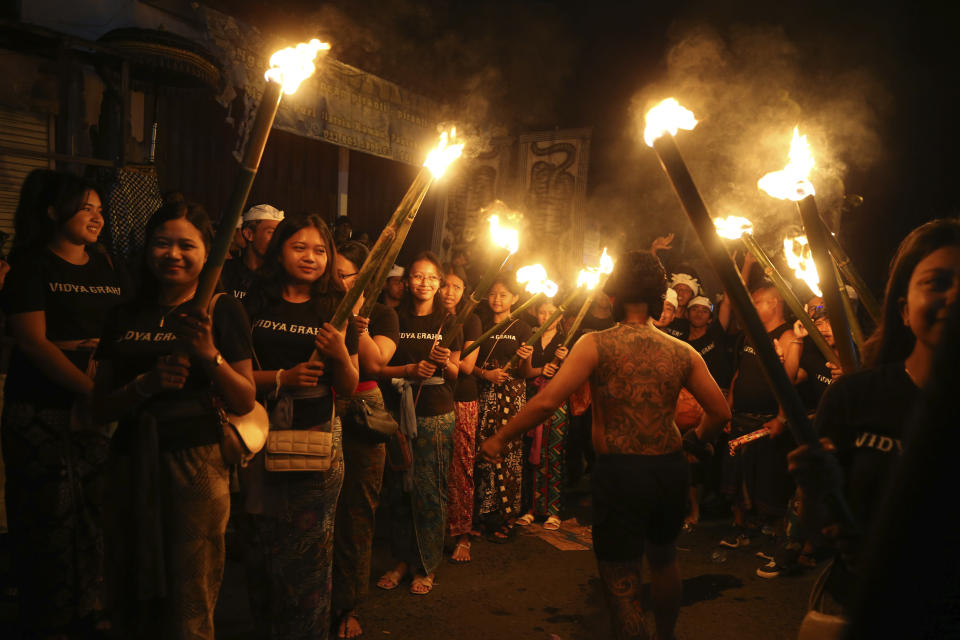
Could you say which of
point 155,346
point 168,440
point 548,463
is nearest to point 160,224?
point 155,346

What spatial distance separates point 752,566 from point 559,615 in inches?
89.5

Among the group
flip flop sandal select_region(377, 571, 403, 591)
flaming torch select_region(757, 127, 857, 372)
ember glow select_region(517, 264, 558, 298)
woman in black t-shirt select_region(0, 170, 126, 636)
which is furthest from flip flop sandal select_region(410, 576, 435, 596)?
flaming torch select_region(757, 127, 857, 372)

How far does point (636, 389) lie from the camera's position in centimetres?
325

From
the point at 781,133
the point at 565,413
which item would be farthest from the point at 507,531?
the point at 781,133

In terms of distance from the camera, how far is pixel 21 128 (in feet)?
19.8

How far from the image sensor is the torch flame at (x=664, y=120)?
1884mm

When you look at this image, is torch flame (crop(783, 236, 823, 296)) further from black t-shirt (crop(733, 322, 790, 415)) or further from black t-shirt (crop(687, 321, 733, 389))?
black t-shirt (crop(687, 321, 733, 389))

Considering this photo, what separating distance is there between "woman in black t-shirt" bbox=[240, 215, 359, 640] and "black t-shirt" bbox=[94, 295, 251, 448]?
367mm

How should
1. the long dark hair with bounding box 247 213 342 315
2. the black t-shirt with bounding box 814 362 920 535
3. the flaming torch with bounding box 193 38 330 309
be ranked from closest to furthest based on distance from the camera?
the black t-shirt with bounding box 814 362 920 535, the flaming torch with bounding box 193 38 330 309, the long dark hair with bounding box 247 213 342 315

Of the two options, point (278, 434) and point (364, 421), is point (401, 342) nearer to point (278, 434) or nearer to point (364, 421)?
point (364, 421)

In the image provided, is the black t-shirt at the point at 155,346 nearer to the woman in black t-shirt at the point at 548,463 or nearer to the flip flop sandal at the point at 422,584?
the flip flop sandal at the point at 422,584

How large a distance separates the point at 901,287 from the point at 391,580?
3946 mm

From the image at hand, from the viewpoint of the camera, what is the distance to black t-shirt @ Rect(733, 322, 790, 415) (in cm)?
580

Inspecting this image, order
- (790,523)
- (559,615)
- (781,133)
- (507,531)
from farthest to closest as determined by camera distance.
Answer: (781,133) → (507,531) → (790,523) → (559,615)
